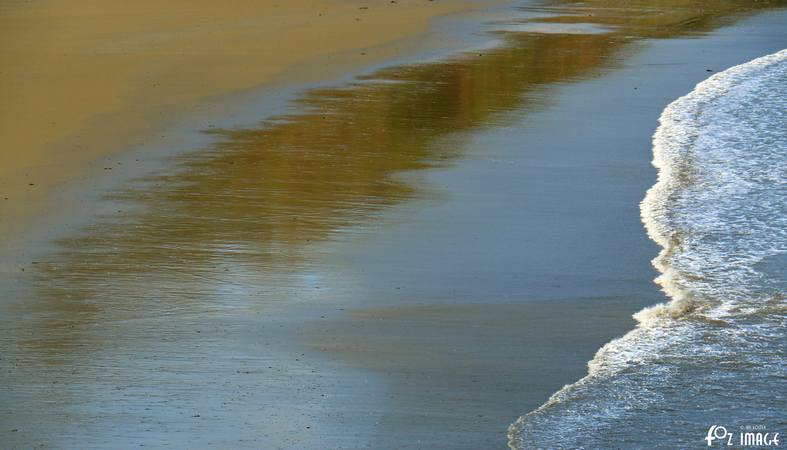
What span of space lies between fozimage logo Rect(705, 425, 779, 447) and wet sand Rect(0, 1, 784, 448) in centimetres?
83

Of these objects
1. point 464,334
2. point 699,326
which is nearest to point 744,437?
point 699,326

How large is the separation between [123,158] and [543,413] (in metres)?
6.26

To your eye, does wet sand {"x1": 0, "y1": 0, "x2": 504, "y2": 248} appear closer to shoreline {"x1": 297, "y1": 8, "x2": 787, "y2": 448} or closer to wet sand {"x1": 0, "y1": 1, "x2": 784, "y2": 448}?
wet sand {"x1": 0, "y1": 1, "x2": 784, "y2": 448}

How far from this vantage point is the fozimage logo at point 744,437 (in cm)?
591

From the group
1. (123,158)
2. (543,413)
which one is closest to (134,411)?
(543,413)

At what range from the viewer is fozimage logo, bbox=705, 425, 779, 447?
233 inches

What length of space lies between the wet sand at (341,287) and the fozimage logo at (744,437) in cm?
83

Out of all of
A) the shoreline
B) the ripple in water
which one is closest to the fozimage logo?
the ripple in water

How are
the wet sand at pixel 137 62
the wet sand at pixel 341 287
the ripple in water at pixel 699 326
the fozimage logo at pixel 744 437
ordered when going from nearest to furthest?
the fozimage logo at pixel 744 437 → the ripple in water at pixel 699 326 → the wet sand at pixel 341 287 → the wet sand at pixel 137 62

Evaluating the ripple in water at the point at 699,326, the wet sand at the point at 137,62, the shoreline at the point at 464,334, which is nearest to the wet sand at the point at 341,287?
the shoreline at the point at 464,334

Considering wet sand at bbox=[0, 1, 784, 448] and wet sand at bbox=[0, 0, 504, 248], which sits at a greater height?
wet sand at bbox=[0, 0, 504, 248]

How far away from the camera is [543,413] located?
20.5 ft

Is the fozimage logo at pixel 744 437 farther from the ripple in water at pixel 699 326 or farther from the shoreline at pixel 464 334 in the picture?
the shoreline at pixel 464 334

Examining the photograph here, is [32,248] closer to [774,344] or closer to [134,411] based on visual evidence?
[134,411]
